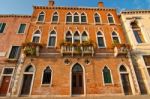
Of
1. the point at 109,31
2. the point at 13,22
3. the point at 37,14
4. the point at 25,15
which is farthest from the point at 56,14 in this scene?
the point at 109,31

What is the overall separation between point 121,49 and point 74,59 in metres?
4.87

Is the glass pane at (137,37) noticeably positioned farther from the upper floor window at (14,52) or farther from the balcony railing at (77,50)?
the upper floor window at (14,52)

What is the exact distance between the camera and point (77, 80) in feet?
46.8

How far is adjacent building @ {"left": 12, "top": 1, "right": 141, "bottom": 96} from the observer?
1368 centimetres

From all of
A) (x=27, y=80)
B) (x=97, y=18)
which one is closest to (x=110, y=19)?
(x=97, y=18)

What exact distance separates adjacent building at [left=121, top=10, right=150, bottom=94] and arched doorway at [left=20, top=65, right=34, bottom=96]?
404 inches

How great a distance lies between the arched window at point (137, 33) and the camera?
1751 cm

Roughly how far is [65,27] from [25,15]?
5.78m

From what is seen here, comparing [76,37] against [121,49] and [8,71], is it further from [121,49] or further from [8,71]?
[8,71]

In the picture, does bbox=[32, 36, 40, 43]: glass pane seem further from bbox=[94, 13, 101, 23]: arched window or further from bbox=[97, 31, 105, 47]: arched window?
bbox=[94, 13, 101, 23]: arched window

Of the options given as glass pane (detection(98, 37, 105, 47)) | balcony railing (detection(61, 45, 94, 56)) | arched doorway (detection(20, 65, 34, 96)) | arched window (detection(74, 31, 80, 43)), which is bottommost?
arched doorway (detection(20, 65, 34, 96))

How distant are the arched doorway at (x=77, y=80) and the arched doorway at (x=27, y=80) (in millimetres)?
3903

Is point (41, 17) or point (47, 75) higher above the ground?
point (41, 17)

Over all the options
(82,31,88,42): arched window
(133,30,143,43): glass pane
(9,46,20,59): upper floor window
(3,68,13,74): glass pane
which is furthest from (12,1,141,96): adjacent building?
(133,30,143,43): glass pane
